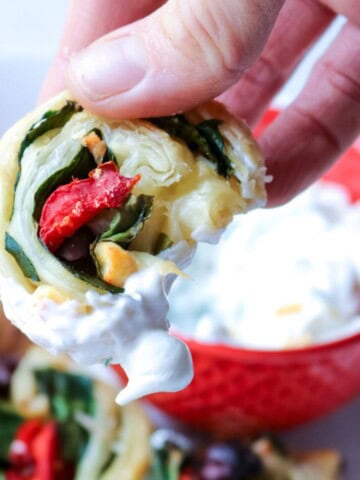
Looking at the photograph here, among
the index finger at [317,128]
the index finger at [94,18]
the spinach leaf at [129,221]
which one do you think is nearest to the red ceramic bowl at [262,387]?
the index finger at [317,128]

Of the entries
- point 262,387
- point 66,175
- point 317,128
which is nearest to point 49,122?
point 66,175

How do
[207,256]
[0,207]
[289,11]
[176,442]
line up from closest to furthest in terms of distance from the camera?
[0,207] → [289,11] → [176,442] → [207,256]

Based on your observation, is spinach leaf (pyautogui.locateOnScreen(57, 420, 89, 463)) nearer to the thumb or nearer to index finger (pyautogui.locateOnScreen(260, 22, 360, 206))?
index finger (pyautogui.locateOnScreen(260, 22, 360, 206))

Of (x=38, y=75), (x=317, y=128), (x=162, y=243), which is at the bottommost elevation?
(x=38, y=75)

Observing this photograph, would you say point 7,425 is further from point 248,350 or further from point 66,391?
point 248,350

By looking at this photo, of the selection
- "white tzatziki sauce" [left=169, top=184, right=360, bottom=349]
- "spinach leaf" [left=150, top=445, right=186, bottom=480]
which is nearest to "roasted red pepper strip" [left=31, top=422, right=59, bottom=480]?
"spinach leaf" [left=150, top=445, right=186, bottom=480]

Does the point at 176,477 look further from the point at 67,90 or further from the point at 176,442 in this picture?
the point at 67,90

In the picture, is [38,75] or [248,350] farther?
[38,75]

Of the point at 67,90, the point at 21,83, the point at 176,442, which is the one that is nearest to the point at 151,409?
the point at 176,442
